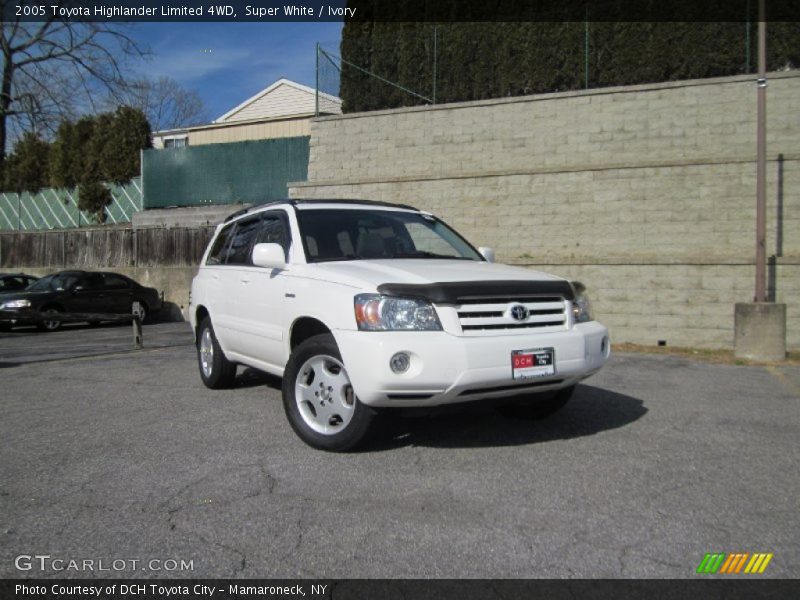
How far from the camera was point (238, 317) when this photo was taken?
20.2ft

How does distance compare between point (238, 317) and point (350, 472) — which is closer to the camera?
point (350, 472)

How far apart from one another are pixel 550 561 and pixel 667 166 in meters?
10.7

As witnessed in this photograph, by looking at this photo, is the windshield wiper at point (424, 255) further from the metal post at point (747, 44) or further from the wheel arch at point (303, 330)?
the metal post at point (747, 44)

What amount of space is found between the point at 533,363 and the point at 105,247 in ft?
61.5

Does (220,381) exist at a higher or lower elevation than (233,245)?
lower

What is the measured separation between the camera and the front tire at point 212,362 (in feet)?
22.4

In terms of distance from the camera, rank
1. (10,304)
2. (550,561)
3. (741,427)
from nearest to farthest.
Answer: (550,561), (741,427), (10,304)

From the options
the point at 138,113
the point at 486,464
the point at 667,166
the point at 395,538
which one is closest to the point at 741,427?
the point at 486,464

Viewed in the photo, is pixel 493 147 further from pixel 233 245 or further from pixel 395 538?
pixel 395 538

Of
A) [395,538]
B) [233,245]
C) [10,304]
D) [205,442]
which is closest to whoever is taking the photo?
[395,538]

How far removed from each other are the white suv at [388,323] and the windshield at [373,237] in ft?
0.04

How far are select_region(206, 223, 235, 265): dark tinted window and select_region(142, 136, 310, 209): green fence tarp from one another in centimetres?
1075

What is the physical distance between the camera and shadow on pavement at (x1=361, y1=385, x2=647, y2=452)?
4.97m

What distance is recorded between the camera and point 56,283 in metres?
16.9
